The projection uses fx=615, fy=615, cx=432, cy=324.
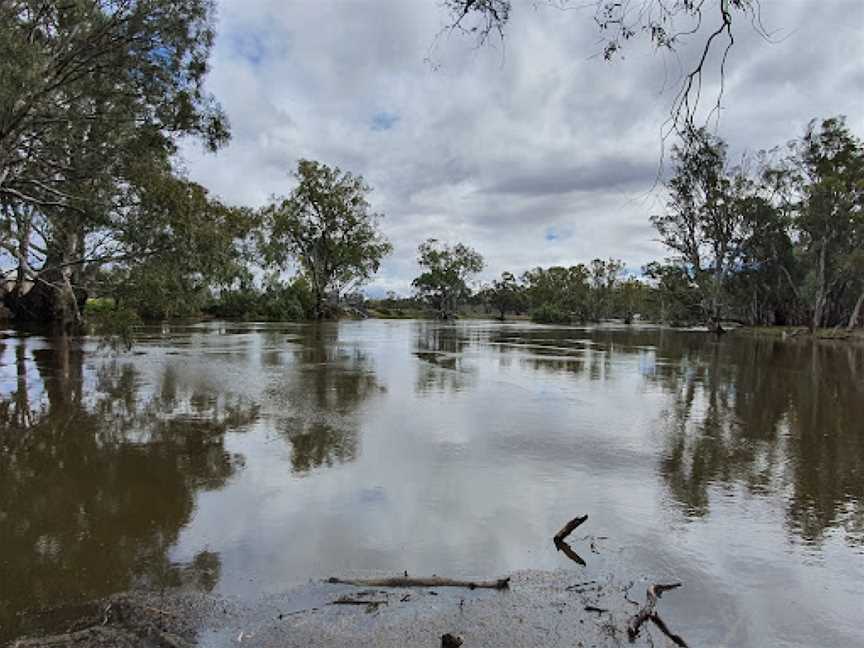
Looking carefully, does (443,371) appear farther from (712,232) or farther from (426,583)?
(712,232)

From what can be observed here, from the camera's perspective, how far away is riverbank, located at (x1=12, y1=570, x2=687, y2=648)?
3.36 m

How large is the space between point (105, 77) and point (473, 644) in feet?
56.5

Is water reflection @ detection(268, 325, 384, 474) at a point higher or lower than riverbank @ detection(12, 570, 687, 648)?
higher

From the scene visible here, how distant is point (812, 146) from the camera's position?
44.4m

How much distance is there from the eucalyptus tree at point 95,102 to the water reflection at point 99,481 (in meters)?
6.75

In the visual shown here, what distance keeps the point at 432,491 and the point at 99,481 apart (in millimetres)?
3391

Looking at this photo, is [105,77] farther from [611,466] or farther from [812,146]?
[812,146]

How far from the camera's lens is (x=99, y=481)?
20.5 ft

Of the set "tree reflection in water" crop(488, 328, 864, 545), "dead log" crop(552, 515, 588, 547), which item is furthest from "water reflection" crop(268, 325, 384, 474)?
"tree reflection in water" crop(488, 328, 864, 545)

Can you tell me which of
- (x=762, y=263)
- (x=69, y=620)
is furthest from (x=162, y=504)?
(x=762, y=263)

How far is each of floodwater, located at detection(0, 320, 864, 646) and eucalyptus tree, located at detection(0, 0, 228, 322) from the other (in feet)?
21.9

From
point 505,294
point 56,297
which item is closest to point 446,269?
Answer: point 505,294

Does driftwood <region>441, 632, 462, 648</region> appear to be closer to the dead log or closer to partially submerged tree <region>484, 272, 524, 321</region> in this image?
the dead log

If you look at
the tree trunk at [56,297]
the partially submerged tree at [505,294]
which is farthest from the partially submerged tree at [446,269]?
the tree trunk at [56,297]
